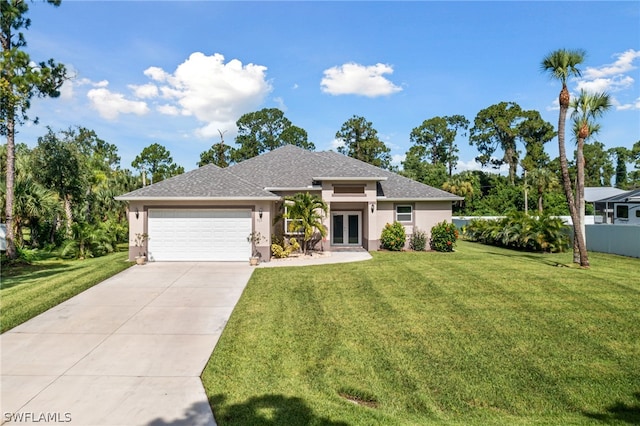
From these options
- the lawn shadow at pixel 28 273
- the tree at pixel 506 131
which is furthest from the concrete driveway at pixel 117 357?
the tree at pixel 506 131

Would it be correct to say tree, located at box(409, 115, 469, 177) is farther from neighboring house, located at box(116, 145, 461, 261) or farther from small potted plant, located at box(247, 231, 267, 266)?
small potted plant, located at box(247, 231, 267, 266)

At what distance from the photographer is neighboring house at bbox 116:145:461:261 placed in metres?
15.6

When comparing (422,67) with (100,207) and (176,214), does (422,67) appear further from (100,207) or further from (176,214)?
(100,207)

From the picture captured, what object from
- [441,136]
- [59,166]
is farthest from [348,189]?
[441,136]

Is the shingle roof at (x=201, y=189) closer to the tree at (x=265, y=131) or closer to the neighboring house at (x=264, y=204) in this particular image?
the neighboring house at (x=264, y=204)

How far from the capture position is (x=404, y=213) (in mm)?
20500

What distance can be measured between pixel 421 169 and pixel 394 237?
3645 centimetres

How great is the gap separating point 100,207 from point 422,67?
82.1 ft

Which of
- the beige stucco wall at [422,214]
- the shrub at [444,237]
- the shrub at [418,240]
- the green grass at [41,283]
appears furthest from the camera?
the beige stucco wall at [422,214]

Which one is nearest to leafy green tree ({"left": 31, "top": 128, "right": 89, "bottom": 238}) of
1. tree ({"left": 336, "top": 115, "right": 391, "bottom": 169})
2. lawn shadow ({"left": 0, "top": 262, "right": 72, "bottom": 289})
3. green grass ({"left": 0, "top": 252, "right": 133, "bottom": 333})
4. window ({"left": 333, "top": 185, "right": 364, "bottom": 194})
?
lawn shadow ({"left": 0, "top": 262, "right": 72, "bottom": 289})

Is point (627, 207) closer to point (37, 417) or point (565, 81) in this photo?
point (565, 81)

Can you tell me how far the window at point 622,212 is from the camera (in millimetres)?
30188

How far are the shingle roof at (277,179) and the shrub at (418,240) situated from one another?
2078 millimetres

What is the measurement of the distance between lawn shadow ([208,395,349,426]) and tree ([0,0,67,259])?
571 inches
